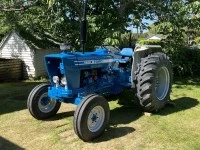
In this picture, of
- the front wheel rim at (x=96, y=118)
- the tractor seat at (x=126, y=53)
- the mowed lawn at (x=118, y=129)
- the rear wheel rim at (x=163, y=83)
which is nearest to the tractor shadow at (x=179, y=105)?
the mowed lawn at (x=118, y=129)

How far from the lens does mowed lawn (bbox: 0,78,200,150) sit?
16.0 ft

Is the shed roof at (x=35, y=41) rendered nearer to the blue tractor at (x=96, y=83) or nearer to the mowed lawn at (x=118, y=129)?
the mowed lawn at (x=118, y=129)

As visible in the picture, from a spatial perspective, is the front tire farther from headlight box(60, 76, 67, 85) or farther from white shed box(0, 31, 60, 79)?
white shed box(0, 31, 60, 79)

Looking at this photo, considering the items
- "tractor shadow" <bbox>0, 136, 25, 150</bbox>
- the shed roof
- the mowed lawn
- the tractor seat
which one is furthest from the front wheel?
the shed roof

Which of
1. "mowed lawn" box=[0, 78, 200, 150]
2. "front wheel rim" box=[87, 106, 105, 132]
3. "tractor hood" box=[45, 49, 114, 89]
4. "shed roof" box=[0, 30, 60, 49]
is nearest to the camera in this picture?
"mowed lawn" box=[0, 78, 200, 150]

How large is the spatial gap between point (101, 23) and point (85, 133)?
20.3ft

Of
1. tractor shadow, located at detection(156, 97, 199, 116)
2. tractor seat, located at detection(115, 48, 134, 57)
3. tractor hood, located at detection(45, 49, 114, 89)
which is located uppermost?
tractor seat, located at detection(115, 48, 134, 57)

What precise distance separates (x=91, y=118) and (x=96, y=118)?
0.41 ft

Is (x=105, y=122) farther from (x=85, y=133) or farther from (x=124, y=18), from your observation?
(x=124, y=18)

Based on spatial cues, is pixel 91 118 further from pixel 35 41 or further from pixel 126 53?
pixel 35 41

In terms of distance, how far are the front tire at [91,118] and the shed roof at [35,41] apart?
8.46 meters

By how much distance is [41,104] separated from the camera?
20.0 feet

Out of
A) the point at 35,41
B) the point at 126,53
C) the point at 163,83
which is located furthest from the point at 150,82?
the point at 35,41

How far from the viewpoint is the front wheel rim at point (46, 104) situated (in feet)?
19.9
